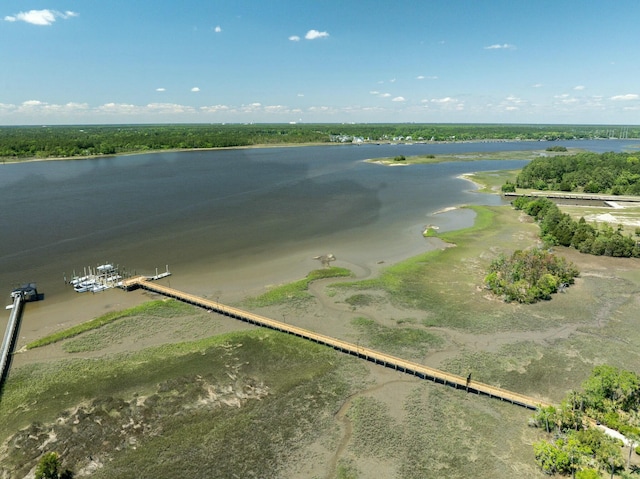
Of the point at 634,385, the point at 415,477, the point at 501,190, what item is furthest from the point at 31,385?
the point at 501,190

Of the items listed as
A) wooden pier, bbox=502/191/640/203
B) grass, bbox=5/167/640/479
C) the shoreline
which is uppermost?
wooden pier, bbox=502/191/640/203

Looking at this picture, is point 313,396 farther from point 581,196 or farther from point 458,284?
point 581,196

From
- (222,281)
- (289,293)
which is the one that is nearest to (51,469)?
(289,293)

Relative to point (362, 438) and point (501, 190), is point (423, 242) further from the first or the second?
point (501, 190)

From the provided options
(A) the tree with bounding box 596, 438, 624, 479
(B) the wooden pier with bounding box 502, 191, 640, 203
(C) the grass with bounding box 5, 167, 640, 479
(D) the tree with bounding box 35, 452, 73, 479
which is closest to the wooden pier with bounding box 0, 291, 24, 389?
(C) the grass with bounding box 5, 167, 640, 479

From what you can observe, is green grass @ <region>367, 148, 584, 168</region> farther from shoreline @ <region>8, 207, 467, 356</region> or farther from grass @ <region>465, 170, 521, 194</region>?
shoreline @ <region>8, 207, 467, 356</region>
